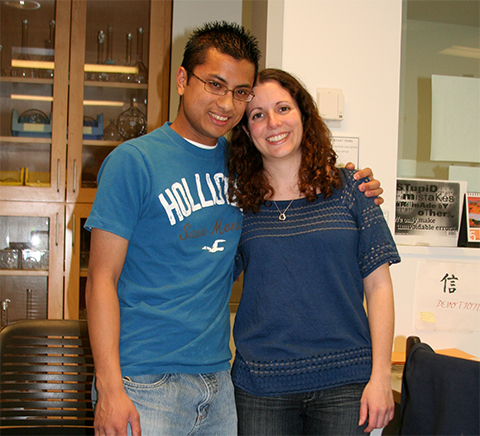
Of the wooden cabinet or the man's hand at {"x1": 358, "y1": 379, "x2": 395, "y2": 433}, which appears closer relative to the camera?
the man's hand at {"x1": 358, "y1": 379, "x2": 395, "y2": 433}

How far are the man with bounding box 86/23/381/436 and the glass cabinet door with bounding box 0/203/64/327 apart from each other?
5.26 feet

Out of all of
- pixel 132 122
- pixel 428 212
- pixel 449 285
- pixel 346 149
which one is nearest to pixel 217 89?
pixel 346 149

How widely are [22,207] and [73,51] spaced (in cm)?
91

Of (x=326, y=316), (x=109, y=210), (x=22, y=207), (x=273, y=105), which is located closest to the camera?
(x=109, y=210)

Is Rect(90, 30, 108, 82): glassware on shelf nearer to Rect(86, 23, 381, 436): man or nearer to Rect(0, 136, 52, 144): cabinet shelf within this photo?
Rect(0, 136, 52, 144): cabinet shelf

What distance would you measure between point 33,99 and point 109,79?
0.43m

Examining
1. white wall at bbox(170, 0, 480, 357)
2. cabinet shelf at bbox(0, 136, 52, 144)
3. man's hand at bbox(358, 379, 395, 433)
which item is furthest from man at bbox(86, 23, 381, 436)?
cabinet shelf at bbox(0, 136, 52, 144)

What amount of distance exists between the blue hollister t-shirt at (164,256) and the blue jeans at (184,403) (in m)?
0.02

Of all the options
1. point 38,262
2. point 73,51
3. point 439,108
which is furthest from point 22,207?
point 439,108

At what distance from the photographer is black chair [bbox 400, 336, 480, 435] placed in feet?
2.96

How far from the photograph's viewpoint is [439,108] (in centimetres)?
181

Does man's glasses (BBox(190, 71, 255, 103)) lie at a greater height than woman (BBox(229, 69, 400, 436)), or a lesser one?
greater

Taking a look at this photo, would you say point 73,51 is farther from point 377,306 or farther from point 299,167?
point 377,306

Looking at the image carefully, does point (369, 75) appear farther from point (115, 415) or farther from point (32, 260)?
point (32, 260)
